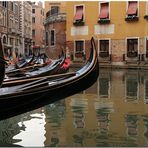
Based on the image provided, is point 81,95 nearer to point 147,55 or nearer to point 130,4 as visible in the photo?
point 147,55

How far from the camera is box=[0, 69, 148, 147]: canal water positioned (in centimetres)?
321

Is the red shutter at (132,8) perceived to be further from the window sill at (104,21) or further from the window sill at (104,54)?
the window sill at (104,54)

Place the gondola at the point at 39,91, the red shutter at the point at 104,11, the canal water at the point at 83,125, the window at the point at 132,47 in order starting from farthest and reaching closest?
the red shutter at the point at 104,11 → the window at the point at 132,47 → the canal water at the point at 83,125 → the gondola at the point at 39,91

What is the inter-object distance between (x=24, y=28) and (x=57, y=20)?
45.4 ft

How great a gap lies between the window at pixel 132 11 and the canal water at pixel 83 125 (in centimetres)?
1019

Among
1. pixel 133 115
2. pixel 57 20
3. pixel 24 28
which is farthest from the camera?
pixel 24 28

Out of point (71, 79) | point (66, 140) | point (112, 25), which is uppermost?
point (112, 25)

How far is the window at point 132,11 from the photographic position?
50.8 feet

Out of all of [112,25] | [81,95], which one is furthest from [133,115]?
[112,25]

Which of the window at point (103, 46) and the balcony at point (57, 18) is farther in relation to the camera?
the balcony at point (57, 18)

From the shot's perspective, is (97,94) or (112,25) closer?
(97,94)

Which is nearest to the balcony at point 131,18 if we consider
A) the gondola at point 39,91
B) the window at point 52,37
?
the window at point 52,37

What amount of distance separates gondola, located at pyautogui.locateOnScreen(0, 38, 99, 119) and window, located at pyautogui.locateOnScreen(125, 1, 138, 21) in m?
11.4

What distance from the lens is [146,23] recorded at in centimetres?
1538
